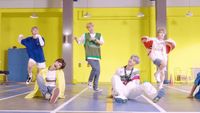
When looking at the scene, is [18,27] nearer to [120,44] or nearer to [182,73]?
[120,44]

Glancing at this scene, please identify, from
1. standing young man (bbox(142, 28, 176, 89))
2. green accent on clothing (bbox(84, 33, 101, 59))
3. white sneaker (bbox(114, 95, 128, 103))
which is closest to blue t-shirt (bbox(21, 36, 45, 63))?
green accent on clothing (bbox(84, 33, 101, 59))

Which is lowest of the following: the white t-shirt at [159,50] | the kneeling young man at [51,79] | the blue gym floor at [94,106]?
the blue gym floor at [94,106]

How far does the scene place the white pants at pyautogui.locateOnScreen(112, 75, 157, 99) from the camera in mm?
→ 5195

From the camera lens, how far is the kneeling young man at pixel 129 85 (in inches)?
208

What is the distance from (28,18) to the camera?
60.2 feet

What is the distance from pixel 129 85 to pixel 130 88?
74 mm

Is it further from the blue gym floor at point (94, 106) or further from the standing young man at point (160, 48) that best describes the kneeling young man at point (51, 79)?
the standing young man at point (160, 48)

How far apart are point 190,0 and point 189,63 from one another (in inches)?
127

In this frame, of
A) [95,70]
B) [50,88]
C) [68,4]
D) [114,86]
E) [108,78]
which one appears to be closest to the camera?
[114,86]

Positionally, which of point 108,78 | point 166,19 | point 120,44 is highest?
point 166,19

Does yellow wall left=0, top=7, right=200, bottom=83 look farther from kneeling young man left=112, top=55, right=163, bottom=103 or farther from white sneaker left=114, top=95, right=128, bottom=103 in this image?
white sneaker left=114, top=95, right=128, bottom=103

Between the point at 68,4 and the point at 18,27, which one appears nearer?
the point at 68,4

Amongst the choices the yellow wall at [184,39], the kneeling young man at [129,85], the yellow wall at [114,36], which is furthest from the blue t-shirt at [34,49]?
the yellow wall at [184,39]

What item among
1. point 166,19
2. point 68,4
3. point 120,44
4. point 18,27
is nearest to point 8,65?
point 18,27
